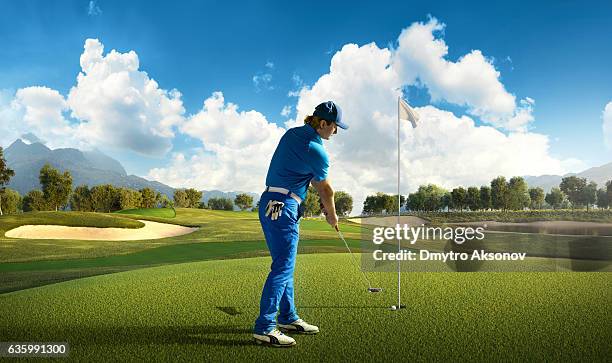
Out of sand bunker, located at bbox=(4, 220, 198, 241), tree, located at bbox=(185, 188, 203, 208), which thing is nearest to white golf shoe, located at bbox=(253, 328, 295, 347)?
sand bunker, located at bbox=(4, 220, 198, 241)

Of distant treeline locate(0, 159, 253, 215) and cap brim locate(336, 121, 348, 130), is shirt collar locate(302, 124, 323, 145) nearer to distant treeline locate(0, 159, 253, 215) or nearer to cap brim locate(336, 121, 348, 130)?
cap brim locate(336, 121, 348, 130)

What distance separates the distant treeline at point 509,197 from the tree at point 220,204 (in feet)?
296

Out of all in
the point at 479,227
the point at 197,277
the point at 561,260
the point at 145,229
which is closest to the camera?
the point at 197,277

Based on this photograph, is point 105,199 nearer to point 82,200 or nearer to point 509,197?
point 82,200

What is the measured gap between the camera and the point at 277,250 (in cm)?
549

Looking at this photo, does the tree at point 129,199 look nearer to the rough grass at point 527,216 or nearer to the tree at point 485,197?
the tree at point 485,197

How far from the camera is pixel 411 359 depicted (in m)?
4.61

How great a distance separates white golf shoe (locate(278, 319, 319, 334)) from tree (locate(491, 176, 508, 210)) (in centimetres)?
2274

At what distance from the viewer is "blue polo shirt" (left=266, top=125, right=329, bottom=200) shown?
213 inches

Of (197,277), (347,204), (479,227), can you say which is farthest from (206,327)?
(347,204)

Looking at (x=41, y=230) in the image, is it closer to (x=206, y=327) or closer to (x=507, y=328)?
(x=206, y=327)

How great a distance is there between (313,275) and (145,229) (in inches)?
1106

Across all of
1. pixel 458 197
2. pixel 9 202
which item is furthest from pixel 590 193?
pixel 9 202

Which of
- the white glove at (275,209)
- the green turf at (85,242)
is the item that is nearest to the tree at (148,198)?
the green turf at (85,242)
